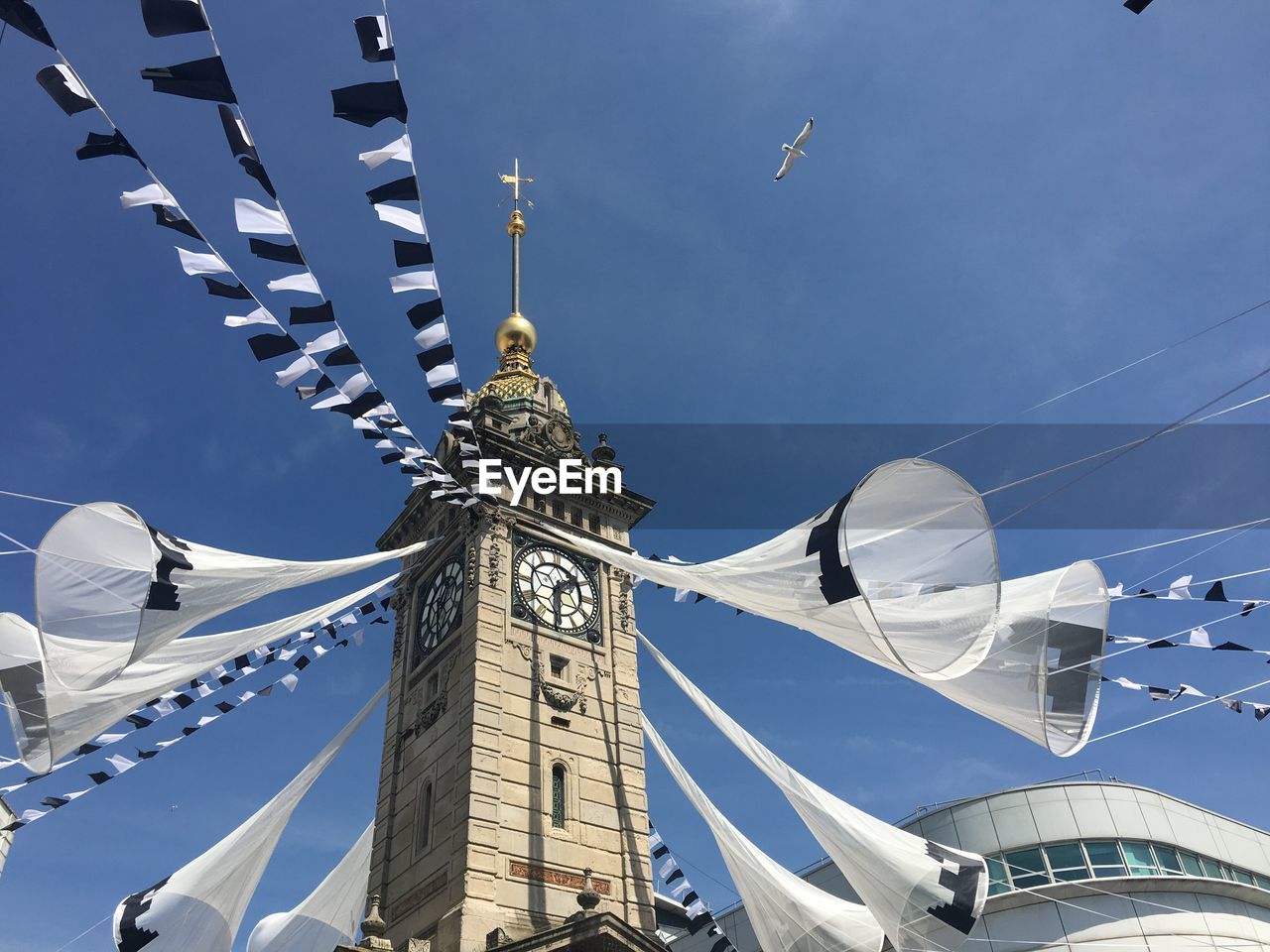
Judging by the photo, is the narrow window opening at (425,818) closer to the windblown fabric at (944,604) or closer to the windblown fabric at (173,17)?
the windblown fabric at (944,604)

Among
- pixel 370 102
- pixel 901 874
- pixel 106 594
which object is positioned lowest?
pixel 901 874

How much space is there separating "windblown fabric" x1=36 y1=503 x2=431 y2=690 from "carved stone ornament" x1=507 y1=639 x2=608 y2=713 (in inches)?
459

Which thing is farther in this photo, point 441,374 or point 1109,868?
point 1109,868

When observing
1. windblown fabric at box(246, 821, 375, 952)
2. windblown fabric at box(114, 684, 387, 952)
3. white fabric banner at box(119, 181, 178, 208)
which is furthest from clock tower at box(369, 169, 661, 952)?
white fabric banner at box(119, 181, 178, 208)

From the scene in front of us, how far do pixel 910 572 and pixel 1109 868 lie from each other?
26053mm

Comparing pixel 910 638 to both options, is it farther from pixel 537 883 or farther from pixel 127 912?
pixel 127 912

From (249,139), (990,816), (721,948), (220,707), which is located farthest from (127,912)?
(990,816)

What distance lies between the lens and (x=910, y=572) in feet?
45.1

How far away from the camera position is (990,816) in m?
35.3

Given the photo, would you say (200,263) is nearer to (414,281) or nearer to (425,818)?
(414,281)

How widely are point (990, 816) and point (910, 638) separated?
25.9 metres

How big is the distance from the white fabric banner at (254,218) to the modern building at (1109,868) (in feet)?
97.9

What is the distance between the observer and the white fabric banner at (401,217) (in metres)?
15.0

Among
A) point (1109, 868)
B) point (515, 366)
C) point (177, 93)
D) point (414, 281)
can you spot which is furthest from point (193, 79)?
point (1109, 868)
